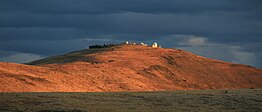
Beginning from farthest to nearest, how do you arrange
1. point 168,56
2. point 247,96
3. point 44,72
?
point 168,56
point 44,72
point 247,96

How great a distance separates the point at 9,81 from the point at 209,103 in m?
22.3

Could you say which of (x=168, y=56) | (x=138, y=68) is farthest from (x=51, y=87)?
(x=168, y=56)

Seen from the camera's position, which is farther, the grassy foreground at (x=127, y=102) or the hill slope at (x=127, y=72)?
the hill slope at (x=127, y=72)

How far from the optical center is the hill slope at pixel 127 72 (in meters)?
56.4

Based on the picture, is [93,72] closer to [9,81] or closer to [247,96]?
[9,81]

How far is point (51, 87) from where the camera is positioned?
181 feet

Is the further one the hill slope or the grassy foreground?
the hill slope

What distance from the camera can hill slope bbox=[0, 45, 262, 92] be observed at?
56.4 metres

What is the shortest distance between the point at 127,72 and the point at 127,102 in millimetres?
28500

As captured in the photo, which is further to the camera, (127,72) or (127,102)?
(127,72)

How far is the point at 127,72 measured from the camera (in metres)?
68.4

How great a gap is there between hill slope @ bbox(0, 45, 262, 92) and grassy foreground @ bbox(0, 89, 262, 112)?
11.6 m

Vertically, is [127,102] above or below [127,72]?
above

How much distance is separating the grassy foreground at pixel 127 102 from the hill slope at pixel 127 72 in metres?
11.6
